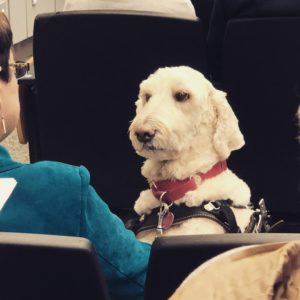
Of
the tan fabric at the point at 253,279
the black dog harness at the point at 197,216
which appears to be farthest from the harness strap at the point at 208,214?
the tan fabric at the point at 253,279

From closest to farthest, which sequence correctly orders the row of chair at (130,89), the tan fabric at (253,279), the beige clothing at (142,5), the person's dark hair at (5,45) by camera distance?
the tan fabric at (253,279)
the person's dark hair at (5,45)
the row of chair at (130,89)
the beige clothing at (142,5)

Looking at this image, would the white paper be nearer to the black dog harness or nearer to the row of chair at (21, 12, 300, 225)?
the black dog harness

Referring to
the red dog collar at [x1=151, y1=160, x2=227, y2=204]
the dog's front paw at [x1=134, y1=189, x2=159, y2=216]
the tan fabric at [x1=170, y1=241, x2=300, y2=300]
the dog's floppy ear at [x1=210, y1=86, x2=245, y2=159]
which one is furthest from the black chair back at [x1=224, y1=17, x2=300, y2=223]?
the tan fabric at [x1=170, y1=241, x2=300, y2=300]

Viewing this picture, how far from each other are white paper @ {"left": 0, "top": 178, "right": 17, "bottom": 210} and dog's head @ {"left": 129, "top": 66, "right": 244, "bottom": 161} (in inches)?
25.4

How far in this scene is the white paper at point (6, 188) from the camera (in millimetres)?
904

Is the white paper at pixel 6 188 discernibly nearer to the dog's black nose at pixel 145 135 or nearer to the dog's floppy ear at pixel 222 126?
the dog's black nose at pixel 145 135

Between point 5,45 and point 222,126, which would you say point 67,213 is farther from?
point 222,126

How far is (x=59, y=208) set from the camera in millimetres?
949

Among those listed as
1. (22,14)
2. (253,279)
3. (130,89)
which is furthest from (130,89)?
(22,14)

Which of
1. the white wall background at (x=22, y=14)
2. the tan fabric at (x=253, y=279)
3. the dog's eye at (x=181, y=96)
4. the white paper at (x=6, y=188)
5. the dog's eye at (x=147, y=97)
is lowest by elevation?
the white wall background at (x=22, y=14)

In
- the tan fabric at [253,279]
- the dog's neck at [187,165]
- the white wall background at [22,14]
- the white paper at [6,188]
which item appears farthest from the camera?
the white wall background at [22,14]

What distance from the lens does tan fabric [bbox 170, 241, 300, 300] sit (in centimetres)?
49

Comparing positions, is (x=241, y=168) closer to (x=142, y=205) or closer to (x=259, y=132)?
(x=259, y=132)

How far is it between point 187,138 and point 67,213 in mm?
684
